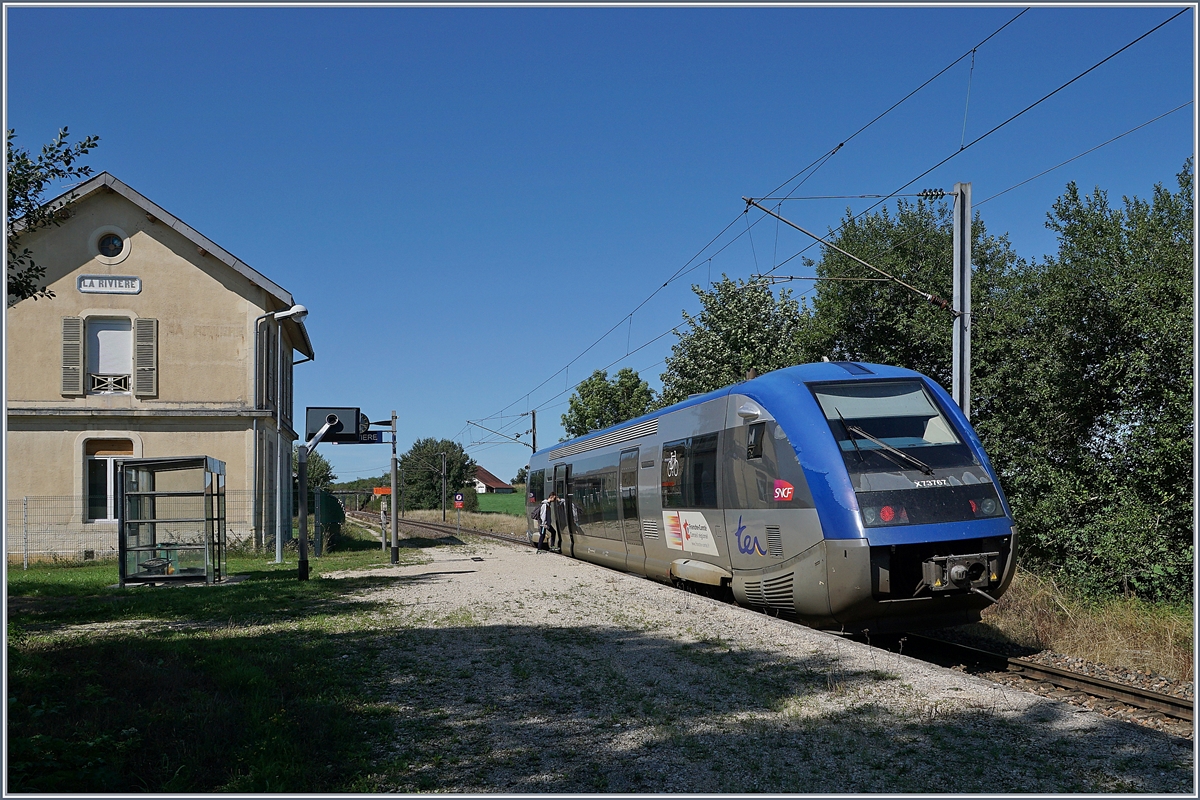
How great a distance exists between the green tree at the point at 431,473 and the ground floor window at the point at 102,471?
63908 mm

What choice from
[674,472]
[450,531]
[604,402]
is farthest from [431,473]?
[674,472]

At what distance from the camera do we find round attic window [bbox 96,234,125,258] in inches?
985

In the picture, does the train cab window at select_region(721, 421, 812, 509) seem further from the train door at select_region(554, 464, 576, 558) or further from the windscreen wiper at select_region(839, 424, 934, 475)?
the train door at select_region(554, 464, 576, 558)

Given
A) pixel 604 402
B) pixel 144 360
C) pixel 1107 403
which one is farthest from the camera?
pixel 604 402

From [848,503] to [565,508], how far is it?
15785 mm

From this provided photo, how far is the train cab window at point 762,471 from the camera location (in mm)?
10633

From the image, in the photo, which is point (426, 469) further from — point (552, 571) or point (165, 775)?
point (165, 775)

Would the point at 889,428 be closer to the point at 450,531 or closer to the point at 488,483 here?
the point at 450,531

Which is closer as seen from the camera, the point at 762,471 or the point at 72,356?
the point at 762,471

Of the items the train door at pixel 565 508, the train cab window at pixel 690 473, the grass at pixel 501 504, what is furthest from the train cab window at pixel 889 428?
the grass at pixel 501 504

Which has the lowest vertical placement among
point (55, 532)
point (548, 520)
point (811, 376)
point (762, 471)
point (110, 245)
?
point (548, 520)

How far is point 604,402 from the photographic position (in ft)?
211

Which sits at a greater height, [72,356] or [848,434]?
[72,356]

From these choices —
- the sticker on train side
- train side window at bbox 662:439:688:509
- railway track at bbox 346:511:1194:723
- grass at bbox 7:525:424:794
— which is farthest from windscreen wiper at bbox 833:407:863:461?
grass at bbox 7:525:424:794
